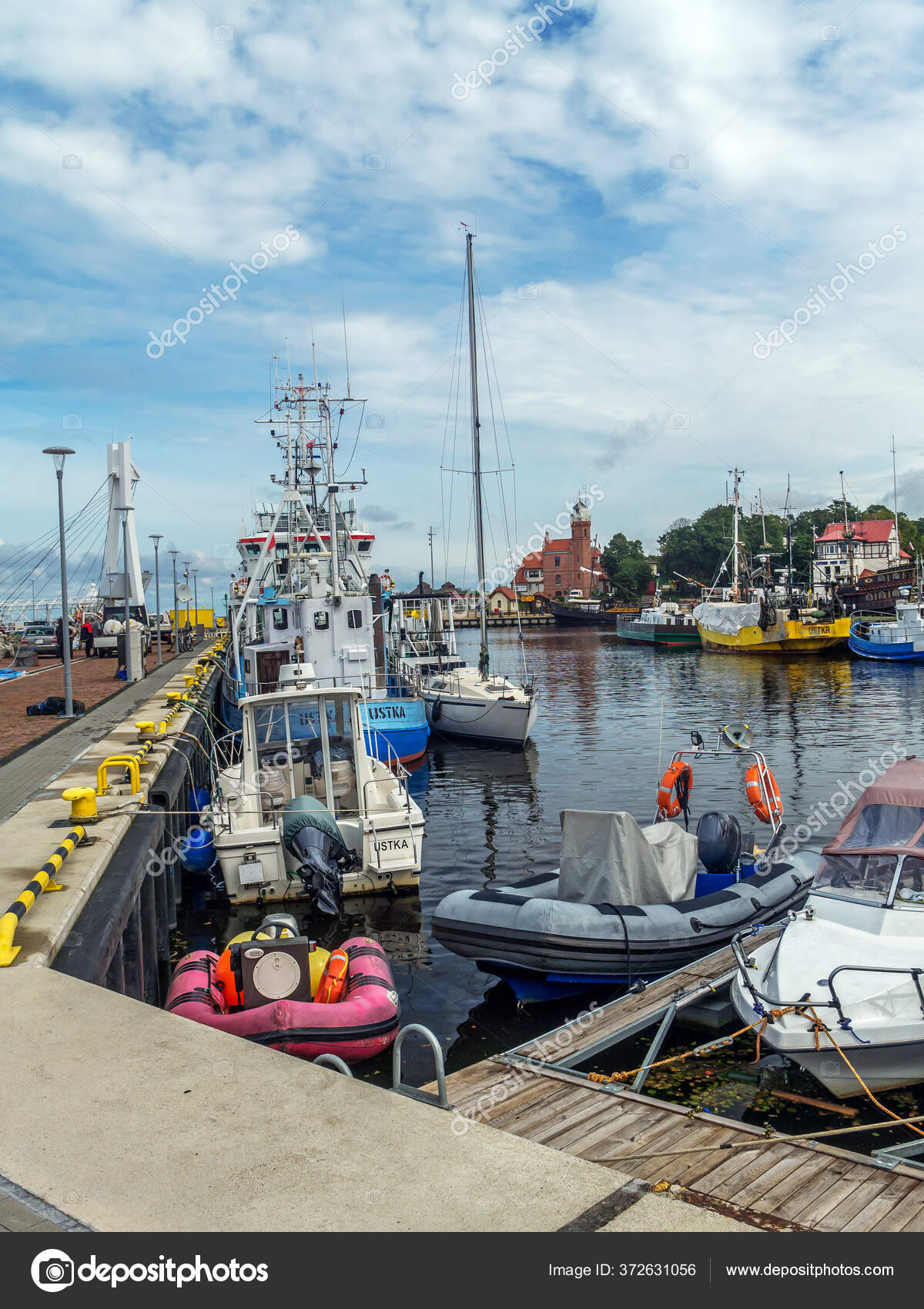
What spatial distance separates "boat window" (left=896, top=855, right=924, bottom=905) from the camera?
9.02 metres

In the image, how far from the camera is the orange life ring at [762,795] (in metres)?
14.4

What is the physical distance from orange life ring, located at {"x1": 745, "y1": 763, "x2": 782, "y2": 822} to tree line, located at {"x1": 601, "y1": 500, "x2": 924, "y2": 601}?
123 metres

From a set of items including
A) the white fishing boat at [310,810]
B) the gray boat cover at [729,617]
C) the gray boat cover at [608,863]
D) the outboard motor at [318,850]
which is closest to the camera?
the gray boat cover at [608,863]

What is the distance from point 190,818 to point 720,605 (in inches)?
2510

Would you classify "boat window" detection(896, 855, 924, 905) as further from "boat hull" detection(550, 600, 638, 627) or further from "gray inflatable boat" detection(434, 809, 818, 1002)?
"boat hull" detection(550, 600, 638, 627)

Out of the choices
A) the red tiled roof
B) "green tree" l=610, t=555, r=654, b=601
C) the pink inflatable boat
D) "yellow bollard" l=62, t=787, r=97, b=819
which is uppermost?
the red tiled roof

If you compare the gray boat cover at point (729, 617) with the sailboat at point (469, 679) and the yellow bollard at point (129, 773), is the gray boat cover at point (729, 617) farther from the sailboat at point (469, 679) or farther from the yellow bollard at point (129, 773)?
the yellow bollard at point (129, 773)

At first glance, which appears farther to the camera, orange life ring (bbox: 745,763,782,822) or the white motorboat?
orange life ring (bbox: 745,763,782,822)

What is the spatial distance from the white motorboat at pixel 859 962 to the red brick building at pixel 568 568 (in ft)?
476

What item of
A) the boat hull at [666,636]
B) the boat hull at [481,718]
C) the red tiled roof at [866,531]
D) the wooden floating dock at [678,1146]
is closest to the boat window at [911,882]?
the wooden floating dock at [678,1146]

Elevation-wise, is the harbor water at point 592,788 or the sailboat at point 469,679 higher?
the sailboat at point 469,679

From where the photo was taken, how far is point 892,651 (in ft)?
186

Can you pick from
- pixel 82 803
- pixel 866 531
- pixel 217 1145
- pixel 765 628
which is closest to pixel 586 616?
pixel 866 531

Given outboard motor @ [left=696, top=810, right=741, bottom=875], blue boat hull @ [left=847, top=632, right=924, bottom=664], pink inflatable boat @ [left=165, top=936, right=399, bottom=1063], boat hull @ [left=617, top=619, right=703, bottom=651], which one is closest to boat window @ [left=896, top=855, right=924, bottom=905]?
outboard motor @ [left=696, top=810, right=741, bottom=875]
